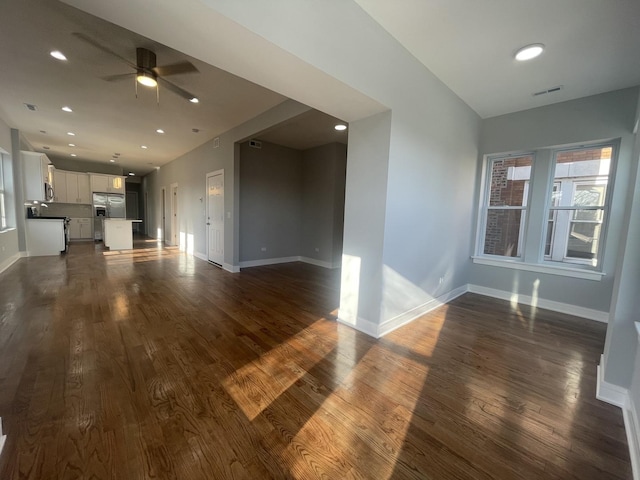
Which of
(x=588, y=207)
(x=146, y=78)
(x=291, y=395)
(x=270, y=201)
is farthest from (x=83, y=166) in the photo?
(x=588, y=207)

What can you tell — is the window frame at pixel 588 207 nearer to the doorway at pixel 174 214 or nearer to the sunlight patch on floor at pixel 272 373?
the sunlight patch on floor at pixel 272 373

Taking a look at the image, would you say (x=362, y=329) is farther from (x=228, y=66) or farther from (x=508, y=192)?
(x=508, y=192)

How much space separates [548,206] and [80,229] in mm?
13523

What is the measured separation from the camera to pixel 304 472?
1.21 metres

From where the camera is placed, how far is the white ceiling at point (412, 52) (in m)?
2.02

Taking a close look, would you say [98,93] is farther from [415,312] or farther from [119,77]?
[415,312]

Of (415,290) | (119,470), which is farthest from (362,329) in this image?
(119,470)

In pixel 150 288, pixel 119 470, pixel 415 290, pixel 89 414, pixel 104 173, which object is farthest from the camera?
pixel 104 173

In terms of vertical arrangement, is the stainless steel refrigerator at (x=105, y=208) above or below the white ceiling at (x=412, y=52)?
below

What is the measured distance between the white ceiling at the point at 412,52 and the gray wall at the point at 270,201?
1.18 m

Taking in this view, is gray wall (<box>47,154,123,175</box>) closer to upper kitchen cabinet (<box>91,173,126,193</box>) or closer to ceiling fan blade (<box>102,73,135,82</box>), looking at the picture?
upper kitchen cabinet (<box>91,173,126,193</box>)

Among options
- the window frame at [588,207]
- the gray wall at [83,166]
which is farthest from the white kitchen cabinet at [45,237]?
the window frame at [588,207]

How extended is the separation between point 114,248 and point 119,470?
826 centimetres

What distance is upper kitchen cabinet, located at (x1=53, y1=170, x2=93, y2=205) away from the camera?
8791 millimetres
